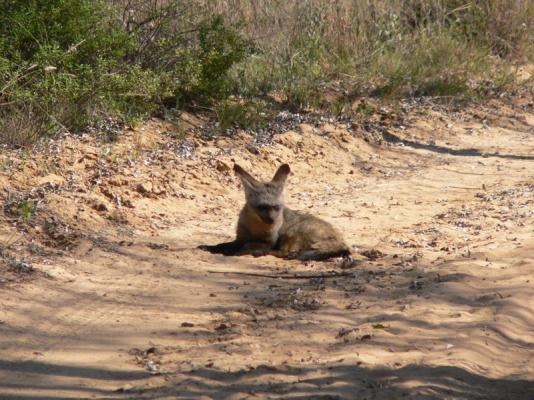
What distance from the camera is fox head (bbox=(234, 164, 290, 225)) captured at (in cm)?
819

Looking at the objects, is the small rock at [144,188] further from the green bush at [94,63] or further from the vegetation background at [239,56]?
the vegetation background at [239,56]

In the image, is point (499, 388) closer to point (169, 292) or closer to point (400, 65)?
point (169, 292)

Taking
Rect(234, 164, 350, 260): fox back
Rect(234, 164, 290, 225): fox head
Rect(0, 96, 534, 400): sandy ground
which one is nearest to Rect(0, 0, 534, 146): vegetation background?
Rect(0, 96, 534, 400): sandy ground

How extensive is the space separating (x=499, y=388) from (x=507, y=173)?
6.57 metres

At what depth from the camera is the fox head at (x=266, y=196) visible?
8188 mm

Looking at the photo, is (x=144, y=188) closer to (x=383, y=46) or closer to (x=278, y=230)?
(x=278, y=230)

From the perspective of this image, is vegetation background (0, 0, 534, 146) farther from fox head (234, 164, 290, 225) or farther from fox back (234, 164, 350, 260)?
fox back (234, 164, 350, 260)

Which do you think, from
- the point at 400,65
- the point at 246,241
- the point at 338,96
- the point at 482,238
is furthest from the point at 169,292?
the point at 400,65

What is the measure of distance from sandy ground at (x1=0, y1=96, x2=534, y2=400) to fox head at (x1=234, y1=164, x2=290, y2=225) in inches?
17.5

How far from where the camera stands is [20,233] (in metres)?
7.35

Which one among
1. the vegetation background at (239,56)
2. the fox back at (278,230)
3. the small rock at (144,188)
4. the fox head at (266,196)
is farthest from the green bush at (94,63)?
the fox back at (278,230)

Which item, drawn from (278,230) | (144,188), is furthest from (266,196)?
(144,188)

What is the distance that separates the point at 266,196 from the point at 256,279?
1497 mm

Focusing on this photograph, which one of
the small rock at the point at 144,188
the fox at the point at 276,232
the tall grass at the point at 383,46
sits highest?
the tall grass at the point at 383,46
